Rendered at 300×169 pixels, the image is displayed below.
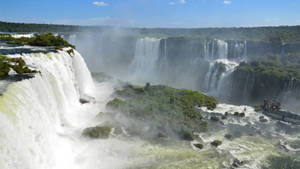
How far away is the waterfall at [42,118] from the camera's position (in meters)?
8.11

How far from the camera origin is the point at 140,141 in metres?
15.1

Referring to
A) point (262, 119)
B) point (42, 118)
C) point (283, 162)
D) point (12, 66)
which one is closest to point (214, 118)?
point (262, 119)

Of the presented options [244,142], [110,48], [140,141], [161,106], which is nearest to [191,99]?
[161,106]

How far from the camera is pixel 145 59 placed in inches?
1715

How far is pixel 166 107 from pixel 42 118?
11.2m

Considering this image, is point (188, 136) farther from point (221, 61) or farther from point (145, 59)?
point (145, 59)

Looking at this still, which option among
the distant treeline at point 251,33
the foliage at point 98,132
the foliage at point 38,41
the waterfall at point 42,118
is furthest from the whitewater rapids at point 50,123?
the distant treeline at point 251,33

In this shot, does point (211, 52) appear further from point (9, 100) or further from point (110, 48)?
point (9, 100)

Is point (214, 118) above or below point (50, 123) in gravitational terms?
below

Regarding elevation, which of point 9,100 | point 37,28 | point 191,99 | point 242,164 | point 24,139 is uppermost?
point 37,28

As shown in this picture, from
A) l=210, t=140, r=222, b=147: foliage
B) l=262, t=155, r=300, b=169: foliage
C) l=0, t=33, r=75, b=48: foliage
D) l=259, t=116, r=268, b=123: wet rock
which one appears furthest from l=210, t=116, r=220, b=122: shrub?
l=0, t=33, r=75, b=48: foliage

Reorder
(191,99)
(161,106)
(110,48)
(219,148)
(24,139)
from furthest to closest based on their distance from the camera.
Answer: (110,48) < (191,99) < (161,106) < (219,148) < (24,139)

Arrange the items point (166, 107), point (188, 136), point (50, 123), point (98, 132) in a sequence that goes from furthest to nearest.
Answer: point (166, 107) → point (188, 136) → point (98, 132) → point (50, 123)

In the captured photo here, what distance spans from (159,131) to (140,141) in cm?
181
